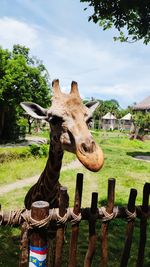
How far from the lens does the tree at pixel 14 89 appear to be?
2523 centimetres

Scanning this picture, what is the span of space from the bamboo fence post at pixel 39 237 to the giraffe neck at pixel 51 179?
1124 millimetres

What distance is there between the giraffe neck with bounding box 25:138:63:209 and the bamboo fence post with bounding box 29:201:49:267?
3.69 feet

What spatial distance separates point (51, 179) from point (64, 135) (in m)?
0.84

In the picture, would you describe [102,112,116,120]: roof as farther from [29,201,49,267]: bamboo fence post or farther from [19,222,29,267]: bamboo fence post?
[29,201,49,267]: bamboo fence post

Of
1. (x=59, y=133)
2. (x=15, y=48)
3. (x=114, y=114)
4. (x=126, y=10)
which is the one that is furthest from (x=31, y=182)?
(x=114, y=114)

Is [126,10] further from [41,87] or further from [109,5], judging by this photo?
[41,87]

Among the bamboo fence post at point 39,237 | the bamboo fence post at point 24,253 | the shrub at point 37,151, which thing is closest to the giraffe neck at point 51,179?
the bamboo fence post at point 24,253

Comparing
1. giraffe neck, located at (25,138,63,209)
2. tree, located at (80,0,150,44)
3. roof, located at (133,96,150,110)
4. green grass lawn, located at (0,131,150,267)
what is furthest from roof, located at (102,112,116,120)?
giraffe neck, located at (25,138,63,209)

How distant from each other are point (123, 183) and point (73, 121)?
956 cm

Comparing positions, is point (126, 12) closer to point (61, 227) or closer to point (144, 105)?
point (61, 227)

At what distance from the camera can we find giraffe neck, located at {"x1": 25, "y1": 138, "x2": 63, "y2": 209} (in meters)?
3.52

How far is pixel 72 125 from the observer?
2977 mm

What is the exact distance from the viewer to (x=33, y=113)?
3568 mm

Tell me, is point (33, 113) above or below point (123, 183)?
above
